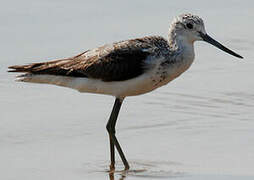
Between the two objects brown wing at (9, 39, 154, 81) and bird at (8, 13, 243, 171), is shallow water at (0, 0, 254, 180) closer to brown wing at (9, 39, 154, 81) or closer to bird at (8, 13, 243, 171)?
bird at (8, 13, 243, 171)

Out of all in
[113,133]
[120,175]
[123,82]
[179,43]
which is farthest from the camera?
[113,133]

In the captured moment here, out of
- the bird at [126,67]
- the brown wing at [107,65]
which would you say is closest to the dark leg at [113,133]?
the bird at [126,67]

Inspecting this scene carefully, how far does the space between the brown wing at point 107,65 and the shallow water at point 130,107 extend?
90cm

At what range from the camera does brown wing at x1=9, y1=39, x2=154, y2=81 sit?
426 inches

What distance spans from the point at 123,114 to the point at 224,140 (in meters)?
1.64

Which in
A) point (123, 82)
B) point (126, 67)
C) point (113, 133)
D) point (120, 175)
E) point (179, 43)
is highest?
point (179, 43)

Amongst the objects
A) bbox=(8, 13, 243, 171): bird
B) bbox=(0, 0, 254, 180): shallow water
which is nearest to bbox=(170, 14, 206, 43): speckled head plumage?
bbox=(8, 13, 243, 171): bird

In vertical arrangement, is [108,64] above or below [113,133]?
above

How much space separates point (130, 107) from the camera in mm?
12773

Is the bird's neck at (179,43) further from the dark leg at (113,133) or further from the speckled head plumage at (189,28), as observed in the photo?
the dark leg at (113,133)

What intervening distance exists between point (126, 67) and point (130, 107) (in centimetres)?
199

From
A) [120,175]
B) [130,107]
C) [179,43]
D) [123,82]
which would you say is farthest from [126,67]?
[130,107]

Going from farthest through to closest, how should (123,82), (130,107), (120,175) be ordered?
(130,107) < (123,82) < (120,175)

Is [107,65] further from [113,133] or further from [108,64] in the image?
[113,133]
